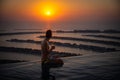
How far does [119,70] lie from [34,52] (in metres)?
17.8

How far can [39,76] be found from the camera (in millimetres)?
8734

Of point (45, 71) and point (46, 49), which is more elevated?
point (46, 49)

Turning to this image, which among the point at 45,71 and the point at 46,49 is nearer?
the point at 46,49

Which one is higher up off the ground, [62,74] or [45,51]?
[45,51]

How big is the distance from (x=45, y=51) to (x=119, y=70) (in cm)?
409

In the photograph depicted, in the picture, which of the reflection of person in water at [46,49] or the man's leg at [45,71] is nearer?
the reflection of person in water at [46,49]

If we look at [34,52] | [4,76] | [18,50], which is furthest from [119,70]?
[18,50]

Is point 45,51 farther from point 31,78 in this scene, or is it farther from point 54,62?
point 31,78

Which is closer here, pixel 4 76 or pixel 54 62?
pixel 54 62

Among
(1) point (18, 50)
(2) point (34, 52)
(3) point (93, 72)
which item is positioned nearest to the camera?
(3) point (93, 72)

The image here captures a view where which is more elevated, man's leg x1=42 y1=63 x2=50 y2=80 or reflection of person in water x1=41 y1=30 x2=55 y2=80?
reflection of person in water x1=41 y1=30 x2=55 y2=80

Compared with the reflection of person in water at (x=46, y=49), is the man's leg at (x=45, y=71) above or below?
below

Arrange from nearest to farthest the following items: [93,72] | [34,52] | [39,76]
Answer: [39,76], [93,72], [34,52]

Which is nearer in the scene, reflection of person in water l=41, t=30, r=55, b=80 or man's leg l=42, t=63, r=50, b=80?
reflection of person in water l=41, t=30, r=55, b=80
